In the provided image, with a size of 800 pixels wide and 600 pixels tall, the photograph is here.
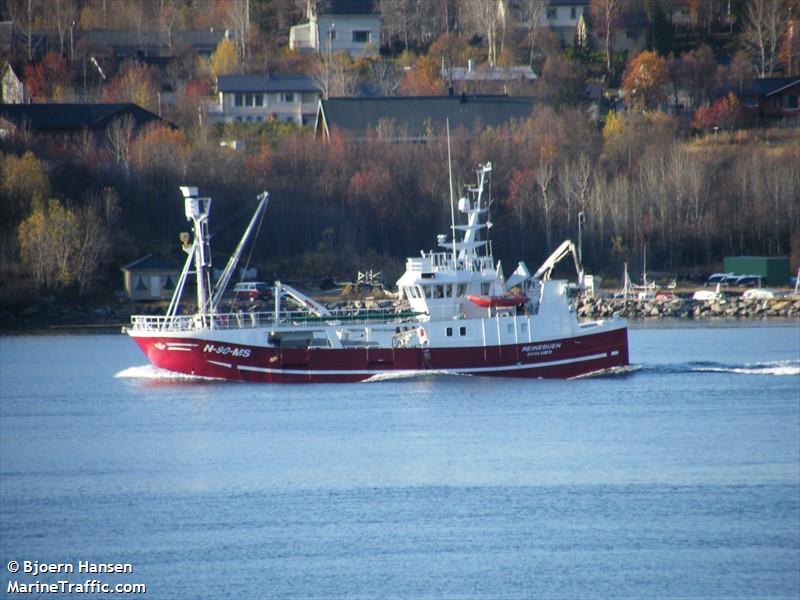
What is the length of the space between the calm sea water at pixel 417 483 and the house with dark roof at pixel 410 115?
135ft

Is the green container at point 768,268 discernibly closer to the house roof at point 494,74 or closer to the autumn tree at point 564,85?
the autumn tree at point 564,85

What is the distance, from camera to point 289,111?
326 ft

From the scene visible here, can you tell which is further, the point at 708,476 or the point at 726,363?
the point at 726,363

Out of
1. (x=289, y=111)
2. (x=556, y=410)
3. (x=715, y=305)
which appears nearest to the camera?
(x=556, y=410)

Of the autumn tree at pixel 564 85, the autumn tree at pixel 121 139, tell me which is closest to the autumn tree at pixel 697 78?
the autumn tree at pixel 564 85

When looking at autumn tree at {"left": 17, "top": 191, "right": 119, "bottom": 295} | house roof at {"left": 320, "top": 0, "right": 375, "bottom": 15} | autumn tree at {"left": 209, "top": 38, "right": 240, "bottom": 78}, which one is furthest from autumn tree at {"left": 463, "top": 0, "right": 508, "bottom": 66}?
autumn tree at {"left": 17, "top": 191, "right": 119, "bottom": 295}

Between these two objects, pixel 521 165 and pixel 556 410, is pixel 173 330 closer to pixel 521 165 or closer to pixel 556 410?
pixel 556 410

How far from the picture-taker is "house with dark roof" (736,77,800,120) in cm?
9550

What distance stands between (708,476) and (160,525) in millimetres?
13276

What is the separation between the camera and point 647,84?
98.1 m

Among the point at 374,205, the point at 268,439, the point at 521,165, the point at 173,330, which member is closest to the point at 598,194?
the point at 521,165

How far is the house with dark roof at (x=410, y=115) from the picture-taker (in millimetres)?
87625

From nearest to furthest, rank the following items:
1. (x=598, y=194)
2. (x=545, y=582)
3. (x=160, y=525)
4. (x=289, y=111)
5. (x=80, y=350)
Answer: (x=545, y=582) < (x=160, y=525) < (x=80, y=350) < (x=598, y=194) < (x=289, y=111)

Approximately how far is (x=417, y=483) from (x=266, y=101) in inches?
2735
